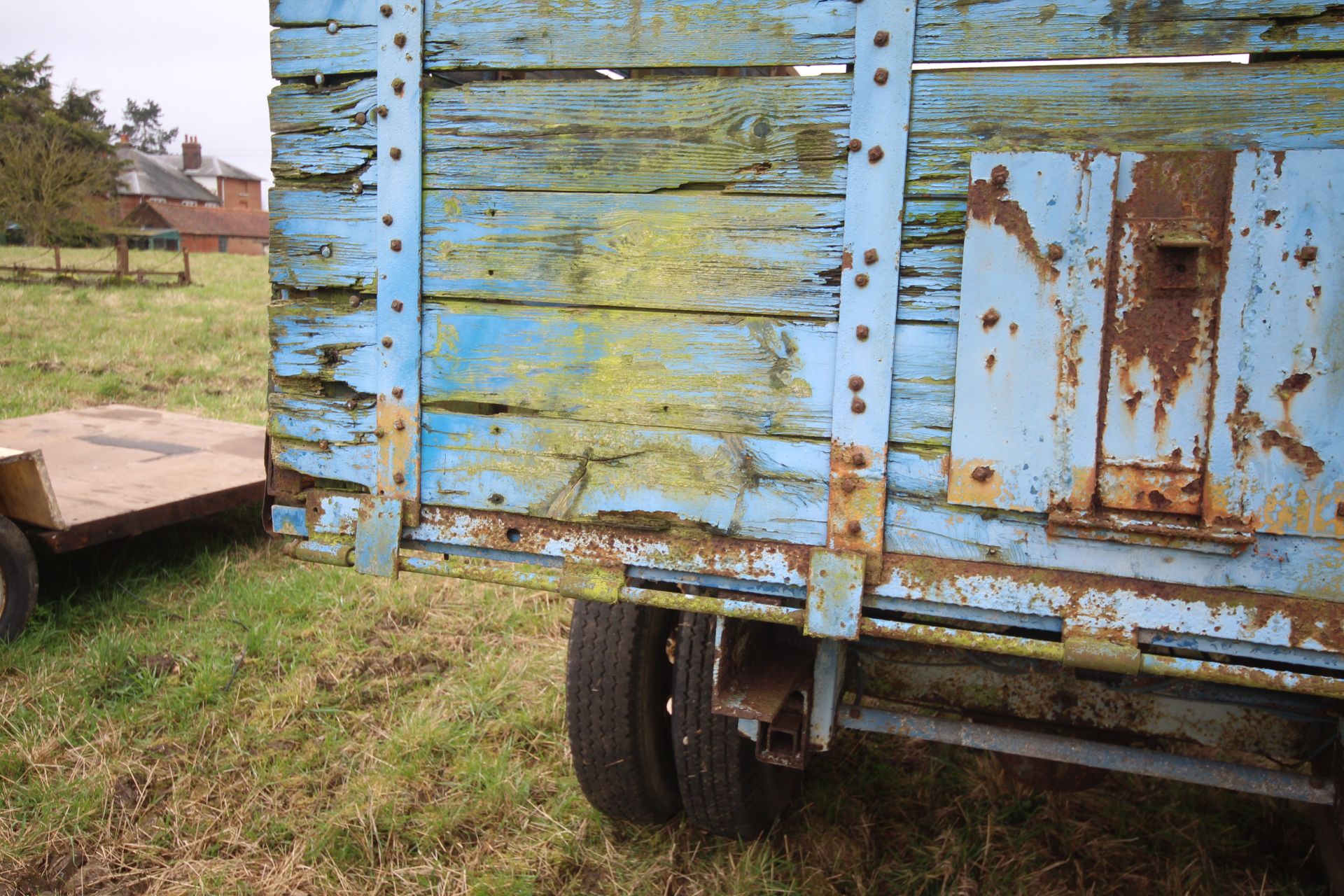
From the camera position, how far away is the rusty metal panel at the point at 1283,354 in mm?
1439

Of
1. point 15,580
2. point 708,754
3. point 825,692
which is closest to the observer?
point 825,692

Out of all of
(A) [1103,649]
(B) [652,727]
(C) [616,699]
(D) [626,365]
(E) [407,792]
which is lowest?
(E) [407,792]

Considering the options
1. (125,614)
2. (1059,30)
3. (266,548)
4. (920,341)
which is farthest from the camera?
(266,548)

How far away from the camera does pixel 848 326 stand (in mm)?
1665

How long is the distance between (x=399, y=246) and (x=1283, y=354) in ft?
5.16

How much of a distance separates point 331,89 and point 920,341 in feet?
4.14

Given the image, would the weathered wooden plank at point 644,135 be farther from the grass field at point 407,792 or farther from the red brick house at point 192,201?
the red brick house at point 192,201

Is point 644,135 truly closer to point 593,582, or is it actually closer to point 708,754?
point 593,582

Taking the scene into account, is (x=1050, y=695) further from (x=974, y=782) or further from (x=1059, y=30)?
(x=1059, y=30)

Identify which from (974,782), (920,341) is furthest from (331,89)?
(974,782)

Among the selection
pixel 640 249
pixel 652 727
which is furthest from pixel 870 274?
pixel 652 727

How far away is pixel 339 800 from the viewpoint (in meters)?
2.90

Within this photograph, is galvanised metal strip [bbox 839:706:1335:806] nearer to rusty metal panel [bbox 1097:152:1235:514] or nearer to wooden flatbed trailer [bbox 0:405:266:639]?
rusty metal panel [bbox 1097:152:1235:514]

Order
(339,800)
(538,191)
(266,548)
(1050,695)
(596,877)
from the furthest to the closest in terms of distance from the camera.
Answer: (266,548), (339,800), (596,877), (1050,695), (538,191)
